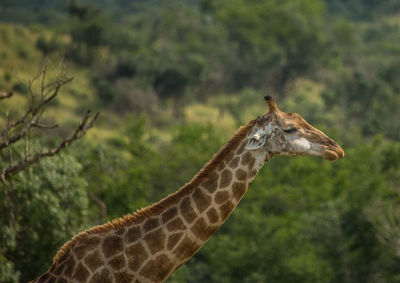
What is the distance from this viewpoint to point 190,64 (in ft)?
200

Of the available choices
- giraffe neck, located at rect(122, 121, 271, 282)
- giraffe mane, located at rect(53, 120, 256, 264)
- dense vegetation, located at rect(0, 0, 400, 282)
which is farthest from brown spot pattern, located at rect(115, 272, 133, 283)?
dense vegetation, located at rect(0, 0, 400, 282)

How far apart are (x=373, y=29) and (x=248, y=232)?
69.7 meters

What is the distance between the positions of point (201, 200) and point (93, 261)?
4.62 feet

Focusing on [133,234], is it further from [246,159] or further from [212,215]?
[246,159]

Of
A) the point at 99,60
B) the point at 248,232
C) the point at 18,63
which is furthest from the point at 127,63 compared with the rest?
the point at 248,232

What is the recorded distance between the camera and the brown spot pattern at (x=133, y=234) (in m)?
7.98

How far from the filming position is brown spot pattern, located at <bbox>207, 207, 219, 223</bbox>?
8.03 meters

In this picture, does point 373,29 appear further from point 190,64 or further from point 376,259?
Result: point 376,259

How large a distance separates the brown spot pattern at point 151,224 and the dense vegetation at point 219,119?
3.89 meters

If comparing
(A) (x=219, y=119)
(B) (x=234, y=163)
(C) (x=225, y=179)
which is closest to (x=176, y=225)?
(C) (x=225, y=179)

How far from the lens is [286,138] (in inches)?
314

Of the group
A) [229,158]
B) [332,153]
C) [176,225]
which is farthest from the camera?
[229,158]

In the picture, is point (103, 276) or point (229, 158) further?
point (229, 158)

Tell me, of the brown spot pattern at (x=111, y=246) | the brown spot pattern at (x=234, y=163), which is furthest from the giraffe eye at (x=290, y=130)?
the brown spot pattern at (x=111, y=246)
